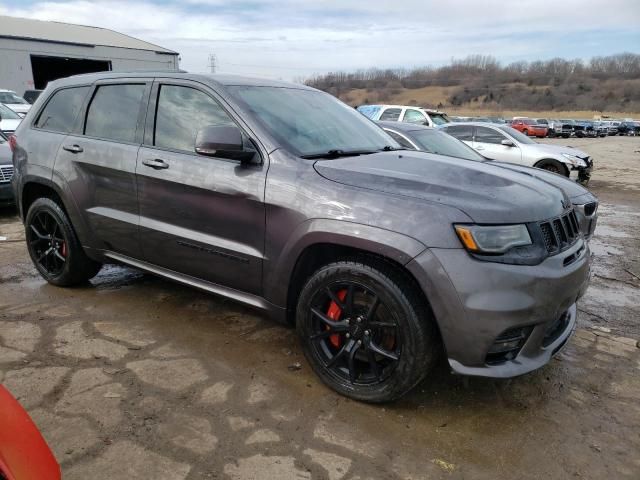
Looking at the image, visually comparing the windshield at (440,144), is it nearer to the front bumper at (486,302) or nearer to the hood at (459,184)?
the hood at (459,184)

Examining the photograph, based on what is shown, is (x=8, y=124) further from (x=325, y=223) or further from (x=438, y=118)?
(x=325, y=223)

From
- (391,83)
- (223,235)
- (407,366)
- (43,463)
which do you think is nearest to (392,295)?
Result: (407,366)

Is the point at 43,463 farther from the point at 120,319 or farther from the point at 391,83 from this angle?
the point at 391,83

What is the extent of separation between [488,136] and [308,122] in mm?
9200

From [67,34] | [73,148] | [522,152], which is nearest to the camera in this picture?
[73,148]

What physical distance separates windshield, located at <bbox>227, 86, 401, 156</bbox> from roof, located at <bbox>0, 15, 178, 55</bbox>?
113ft

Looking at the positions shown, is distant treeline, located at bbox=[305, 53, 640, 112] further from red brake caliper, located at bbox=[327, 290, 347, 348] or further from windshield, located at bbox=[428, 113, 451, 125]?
red brake caliper, located at bbox=[327, 290, 347, 348]

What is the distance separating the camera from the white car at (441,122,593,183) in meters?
11.1

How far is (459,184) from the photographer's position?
273cm

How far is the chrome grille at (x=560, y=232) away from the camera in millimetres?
2629

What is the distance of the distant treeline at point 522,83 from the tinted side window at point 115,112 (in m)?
89.1

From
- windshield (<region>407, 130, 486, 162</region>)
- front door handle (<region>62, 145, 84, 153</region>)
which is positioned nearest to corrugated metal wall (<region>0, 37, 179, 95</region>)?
windshield (<region>407, 130, 486, 162</region>)

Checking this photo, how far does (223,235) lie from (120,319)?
1307mm

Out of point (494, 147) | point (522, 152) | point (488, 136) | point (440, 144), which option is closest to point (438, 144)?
point (440, 144)
